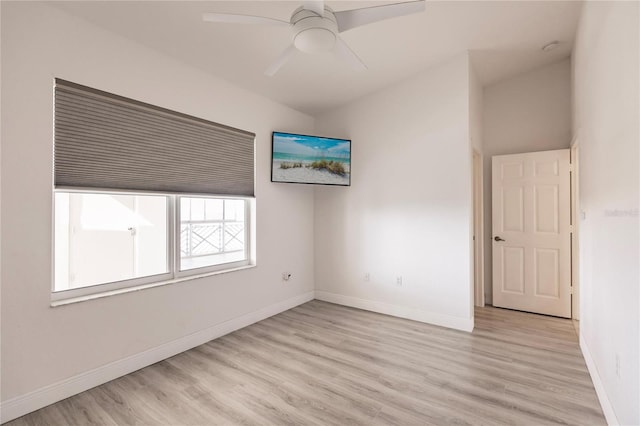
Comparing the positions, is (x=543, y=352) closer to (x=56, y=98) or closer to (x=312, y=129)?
(x=312, y=129)

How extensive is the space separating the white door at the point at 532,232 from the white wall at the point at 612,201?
1235 mm

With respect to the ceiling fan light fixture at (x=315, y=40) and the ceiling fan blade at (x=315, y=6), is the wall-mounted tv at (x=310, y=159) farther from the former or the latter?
the ceiling fan blade at (x=315, y=6)

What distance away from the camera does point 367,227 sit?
14.0 ft

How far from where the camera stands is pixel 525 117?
4242 millimetres

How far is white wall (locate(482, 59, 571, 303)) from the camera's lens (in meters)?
4.02

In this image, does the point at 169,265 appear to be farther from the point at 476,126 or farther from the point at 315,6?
the point at 476,126

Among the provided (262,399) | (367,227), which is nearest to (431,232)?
(367,227)

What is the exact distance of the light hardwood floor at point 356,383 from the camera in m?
2.02

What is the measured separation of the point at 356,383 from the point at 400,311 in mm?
1698

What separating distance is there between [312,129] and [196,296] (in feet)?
9.50

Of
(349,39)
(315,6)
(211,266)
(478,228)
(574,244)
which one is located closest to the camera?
(315,6)

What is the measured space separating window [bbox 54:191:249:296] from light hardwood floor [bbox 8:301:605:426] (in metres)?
0.81

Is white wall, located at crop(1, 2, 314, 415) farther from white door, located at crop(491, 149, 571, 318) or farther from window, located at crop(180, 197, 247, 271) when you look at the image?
white door, located at crop(491, 149, 571, 318)

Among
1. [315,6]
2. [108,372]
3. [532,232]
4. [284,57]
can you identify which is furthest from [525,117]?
[108,372]
